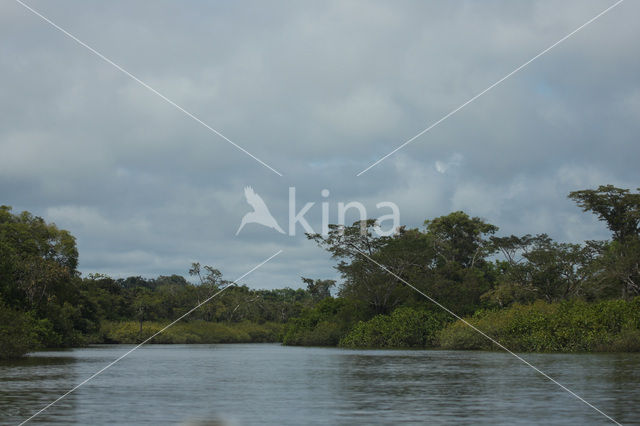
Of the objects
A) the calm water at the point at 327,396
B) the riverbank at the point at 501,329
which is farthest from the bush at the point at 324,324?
the calm water at the point at 327,396

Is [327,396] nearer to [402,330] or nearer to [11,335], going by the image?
[11,335]

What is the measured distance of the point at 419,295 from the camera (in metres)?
60.0

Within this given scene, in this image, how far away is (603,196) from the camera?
56844mm

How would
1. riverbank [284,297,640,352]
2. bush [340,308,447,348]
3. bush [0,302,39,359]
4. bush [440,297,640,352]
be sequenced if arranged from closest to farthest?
Answer: bush [0,302,39,359], bush [440,297,640,352], riverbank [284,297,640,352], bush [340,308,447,348]

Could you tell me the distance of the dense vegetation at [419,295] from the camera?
139ft

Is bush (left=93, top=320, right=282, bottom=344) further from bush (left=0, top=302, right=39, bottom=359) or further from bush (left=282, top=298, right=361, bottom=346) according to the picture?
bush (left=0, top=302, right=39, bottom=359)

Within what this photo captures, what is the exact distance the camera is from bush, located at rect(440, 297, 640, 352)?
3938cm

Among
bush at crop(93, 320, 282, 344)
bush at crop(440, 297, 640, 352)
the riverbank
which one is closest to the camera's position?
bush at crop(440, 297, 640, 352)

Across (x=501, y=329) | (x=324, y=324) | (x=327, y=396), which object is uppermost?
(x=324, y=324)

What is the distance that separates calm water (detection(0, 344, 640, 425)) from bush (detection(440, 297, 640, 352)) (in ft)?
46.6

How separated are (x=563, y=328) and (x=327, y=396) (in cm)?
2845

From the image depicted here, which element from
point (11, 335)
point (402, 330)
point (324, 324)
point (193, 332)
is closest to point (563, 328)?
point (402, 330)

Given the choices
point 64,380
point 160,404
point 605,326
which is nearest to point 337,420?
point 160,404

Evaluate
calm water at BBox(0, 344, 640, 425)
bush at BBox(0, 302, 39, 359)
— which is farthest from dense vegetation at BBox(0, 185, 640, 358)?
calm water at BBox(0, 344, 640, 425)
